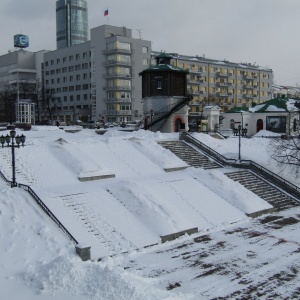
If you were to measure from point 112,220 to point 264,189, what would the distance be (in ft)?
44.2

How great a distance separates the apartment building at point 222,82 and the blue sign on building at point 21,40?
42.9 m

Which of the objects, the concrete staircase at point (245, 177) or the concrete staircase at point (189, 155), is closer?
the concrete staircase at point (245, 177)

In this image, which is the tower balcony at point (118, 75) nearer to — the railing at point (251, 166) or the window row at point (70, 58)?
the window row at point (70, 58)

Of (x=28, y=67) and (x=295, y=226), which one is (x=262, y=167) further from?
(x=28, y=67)

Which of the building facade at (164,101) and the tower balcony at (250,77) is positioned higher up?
the tower balcony at (250,77)

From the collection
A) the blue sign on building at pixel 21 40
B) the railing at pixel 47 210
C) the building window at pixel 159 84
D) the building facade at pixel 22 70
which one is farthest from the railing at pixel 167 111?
the blue sign on building at pixel 21 40

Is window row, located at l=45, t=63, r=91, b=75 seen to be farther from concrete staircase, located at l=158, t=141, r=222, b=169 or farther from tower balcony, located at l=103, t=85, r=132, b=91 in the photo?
concrete staircase, located at l=158, t=141, r=222, b=169

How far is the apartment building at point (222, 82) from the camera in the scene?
90312 millimetres

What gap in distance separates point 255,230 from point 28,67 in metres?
96.2

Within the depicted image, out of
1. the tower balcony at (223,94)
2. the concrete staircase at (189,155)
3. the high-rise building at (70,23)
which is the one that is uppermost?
the high-rise building at (70,23)

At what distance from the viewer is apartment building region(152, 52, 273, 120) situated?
296 feet

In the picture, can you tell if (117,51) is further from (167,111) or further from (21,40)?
(21,40)

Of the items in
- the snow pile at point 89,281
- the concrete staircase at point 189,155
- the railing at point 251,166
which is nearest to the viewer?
the snow pile at point 89,281

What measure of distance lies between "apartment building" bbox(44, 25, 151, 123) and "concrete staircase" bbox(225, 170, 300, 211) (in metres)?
53.1
